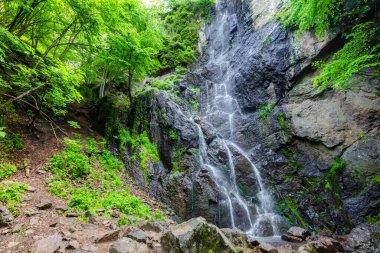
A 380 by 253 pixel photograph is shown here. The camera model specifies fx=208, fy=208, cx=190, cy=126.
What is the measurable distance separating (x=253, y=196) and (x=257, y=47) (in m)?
9.97

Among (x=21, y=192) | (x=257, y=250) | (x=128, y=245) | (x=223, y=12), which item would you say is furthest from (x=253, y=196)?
(x=223, y=12)

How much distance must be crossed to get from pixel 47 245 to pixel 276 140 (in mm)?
10169

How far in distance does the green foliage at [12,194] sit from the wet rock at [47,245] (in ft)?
4.75

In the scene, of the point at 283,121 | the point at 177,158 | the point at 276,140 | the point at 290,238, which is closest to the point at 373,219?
the point at 290,238

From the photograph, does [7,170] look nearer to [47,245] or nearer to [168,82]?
[47,245]

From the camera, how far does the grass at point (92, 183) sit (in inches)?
237

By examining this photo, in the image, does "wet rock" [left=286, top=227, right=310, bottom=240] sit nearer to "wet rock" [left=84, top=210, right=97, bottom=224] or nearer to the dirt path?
the dirt path

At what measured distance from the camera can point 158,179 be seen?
30.2 feet

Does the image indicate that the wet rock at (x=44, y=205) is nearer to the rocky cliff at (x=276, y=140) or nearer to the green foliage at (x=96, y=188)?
the green foliage at (x=96, y=188)

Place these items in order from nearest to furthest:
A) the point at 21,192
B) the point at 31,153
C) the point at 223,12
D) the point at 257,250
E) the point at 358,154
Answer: the point at 21,192 < the point at 257,250 < the point at 31,153 < the point at 358,154 < the point at 223,12

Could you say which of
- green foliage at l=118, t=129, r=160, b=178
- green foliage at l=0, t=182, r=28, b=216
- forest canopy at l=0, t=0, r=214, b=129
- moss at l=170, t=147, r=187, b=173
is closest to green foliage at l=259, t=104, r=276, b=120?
moss at l=170, t=147, r=187, b=173


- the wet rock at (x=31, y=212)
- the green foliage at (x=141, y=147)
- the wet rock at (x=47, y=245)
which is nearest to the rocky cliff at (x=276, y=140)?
the green foliage at (x=141, y=147)

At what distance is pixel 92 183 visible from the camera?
7.38 m

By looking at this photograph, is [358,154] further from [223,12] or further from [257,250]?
[223,12]
